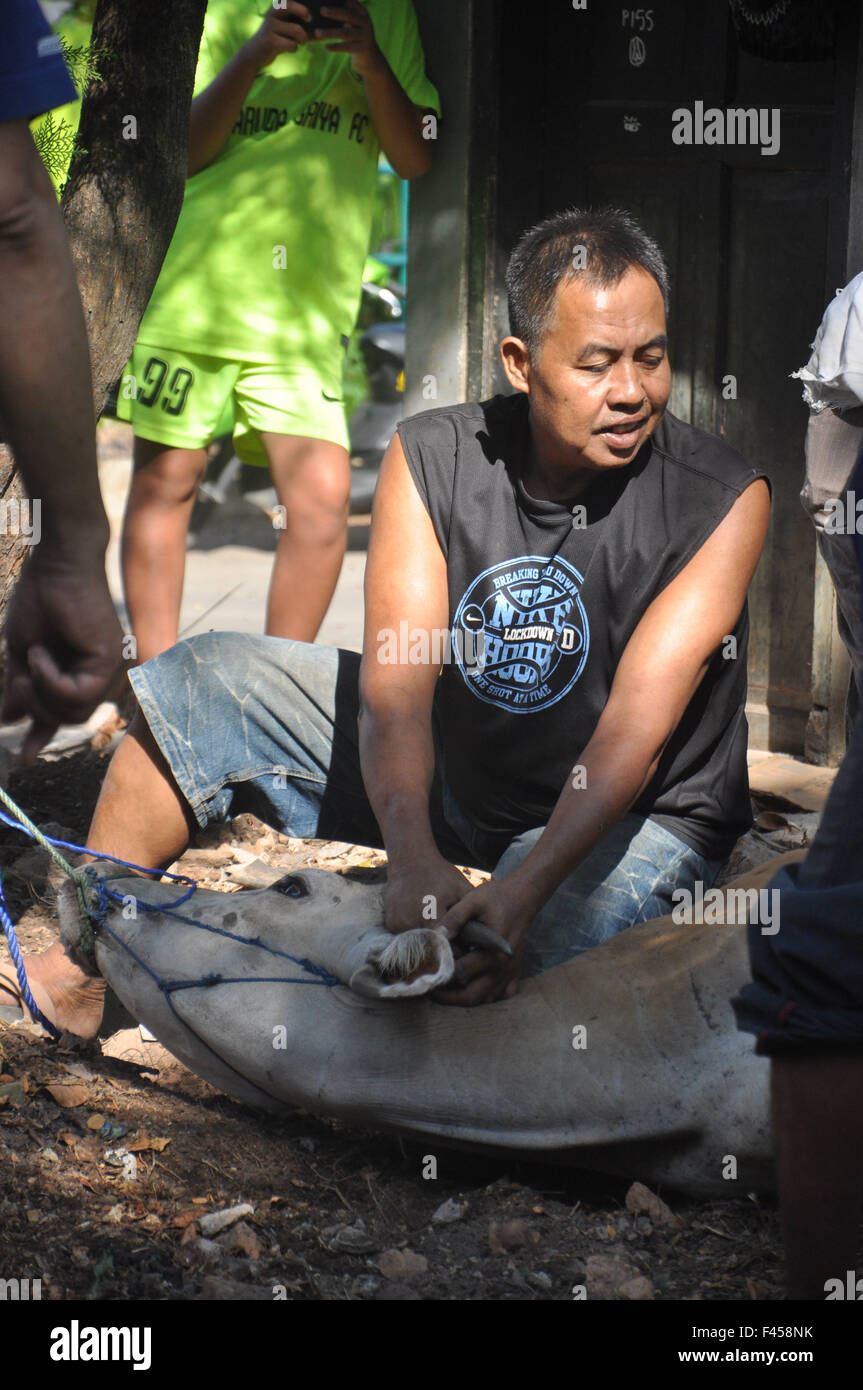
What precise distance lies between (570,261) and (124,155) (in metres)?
1.06

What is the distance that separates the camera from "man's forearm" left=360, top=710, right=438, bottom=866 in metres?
2.53

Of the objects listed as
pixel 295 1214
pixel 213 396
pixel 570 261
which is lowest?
pixel 295 1214

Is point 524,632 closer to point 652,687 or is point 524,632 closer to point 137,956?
point 652,687

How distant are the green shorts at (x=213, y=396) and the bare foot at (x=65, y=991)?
178 centimetres

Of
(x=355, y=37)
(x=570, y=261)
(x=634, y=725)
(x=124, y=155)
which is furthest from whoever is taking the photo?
(x=355, y=37)

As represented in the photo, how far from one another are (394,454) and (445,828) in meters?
0.79

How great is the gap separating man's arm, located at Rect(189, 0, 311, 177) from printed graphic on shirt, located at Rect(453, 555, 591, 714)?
1693 millimetres

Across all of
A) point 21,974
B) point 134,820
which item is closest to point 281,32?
point 134,820

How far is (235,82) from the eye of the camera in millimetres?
3959

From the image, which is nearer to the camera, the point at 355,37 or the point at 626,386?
the point at 626,386
